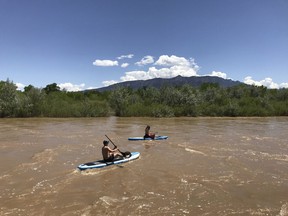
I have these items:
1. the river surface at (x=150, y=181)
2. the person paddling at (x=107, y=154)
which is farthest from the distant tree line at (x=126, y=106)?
the person paddling at (x=107, y=154)

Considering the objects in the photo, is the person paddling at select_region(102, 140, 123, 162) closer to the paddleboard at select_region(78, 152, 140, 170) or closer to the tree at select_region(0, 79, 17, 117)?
the paddleboard at select_region(78, 152, 140, 170)

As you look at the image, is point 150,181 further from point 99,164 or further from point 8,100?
point 8,100

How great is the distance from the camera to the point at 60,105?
1673 inches

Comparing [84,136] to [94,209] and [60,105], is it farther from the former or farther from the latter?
[60,105]

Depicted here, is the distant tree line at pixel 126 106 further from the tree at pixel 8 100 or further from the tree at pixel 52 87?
the tree at pixel 52 87

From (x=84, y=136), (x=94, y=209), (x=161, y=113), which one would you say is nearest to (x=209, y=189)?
(x=94, y=209)

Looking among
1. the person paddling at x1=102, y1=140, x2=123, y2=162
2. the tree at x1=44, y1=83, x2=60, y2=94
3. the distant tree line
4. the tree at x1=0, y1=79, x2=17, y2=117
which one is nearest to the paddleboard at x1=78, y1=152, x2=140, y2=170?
the person paddling at x1=102, y1=140, x2=123, y2=162

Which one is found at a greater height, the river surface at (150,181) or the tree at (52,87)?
the tree at (52,87)

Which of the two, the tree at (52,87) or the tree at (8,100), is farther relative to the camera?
the tree at (52,87)

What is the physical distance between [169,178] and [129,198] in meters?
2.64

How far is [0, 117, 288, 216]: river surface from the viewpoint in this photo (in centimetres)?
866

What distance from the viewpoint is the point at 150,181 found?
442 inches

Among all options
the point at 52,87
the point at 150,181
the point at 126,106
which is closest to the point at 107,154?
the point at 150,181

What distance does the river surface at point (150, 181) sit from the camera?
866 centimetres
